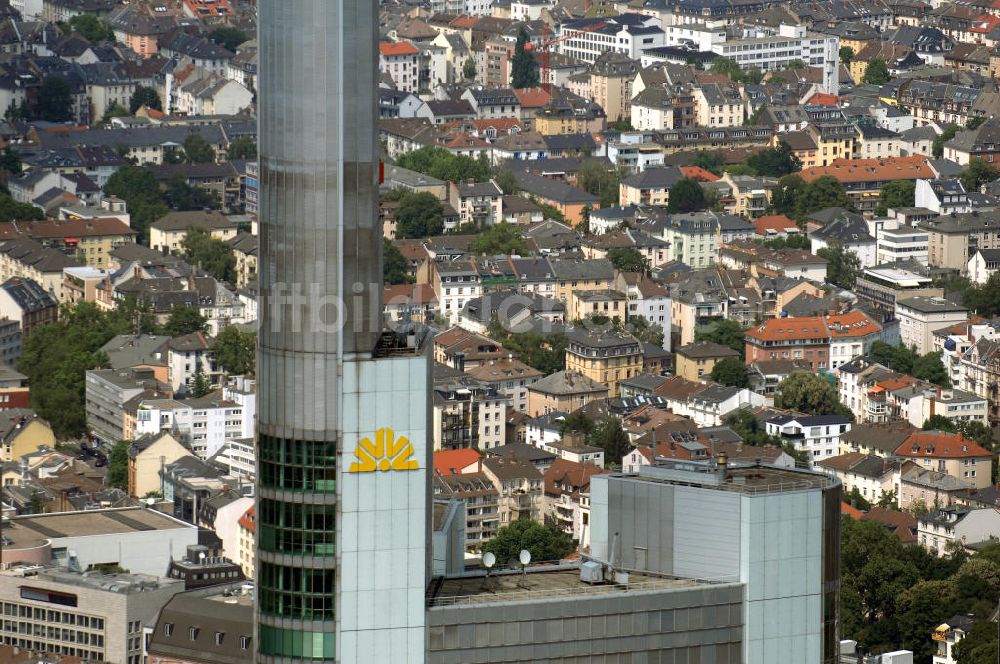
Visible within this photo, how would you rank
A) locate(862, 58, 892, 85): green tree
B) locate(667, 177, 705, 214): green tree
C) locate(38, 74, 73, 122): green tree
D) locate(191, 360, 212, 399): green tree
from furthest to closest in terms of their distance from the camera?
locate(862, 58, 892, 85): green tree < locate(38, 74, 73, 122): green tree < locate(667, 177, 705, 214): green tree < locate(191, 360, 212, 399): green tree

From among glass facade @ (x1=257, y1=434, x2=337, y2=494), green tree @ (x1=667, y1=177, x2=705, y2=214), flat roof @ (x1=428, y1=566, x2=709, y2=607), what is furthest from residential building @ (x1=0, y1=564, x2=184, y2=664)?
green tree @ (x1=667, y1=177, x2=705, y2=214)

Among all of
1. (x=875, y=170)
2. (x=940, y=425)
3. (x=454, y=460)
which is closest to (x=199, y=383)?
(x=454, y=460)

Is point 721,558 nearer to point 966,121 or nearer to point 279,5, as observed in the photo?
point 279,5

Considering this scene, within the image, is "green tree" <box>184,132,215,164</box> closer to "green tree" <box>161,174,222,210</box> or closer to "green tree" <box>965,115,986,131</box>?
"green tree" <box>161,174,222,210</box>

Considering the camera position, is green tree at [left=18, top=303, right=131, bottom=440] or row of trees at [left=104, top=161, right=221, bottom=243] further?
row of trees at [left=104, top=161, right=221, bottom=243]

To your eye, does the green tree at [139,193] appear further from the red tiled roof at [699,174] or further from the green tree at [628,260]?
the red tiled roof at [699,174]

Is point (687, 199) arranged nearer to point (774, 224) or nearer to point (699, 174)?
point (774, 224)

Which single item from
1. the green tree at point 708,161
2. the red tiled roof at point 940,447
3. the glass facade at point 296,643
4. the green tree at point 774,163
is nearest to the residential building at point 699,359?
the red tiled roof at point 940,447
